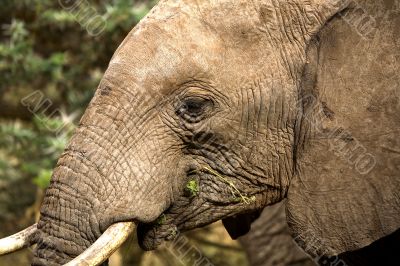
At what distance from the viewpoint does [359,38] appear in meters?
3.97

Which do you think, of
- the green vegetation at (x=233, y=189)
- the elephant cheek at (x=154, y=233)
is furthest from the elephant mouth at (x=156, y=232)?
the green vegetation at (x=233, y=189)

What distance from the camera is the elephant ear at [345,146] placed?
155 inches

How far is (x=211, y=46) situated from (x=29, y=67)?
334cm

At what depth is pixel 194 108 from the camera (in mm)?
4090

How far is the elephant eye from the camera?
4.05 m

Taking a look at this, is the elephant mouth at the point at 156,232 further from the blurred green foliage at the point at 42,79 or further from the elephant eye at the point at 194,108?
the blurred green foliage at the point at 42,79

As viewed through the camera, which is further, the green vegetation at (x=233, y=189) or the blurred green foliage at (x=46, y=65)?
the blurred green foliage at (x=46, y=65)

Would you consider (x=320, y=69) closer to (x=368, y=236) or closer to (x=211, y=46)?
(x=211, y=46)

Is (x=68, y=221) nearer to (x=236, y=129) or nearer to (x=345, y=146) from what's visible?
(x=236, y=129)

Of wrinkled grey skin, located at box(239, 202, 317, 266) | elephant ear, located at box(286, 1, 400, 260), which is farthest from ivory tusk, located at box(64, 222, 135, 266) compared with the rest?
wrinkled grey skin, located at box(239, 202, 317, 266)

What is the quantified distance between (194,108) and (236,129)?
200 millimetres

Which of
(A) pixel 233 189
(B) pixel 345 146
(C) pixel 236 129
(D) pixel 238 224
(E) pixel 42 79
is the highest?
(C) pixel 236 129

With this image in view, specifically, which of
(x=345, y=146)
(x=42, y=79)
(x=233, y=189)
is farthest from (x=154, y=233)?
(x=42, y=79)

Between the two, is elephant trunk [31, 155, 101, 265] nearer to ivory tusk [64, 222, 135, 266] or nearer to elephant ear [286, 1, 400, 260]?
ivory tusk [64, 222, 135, 266]
